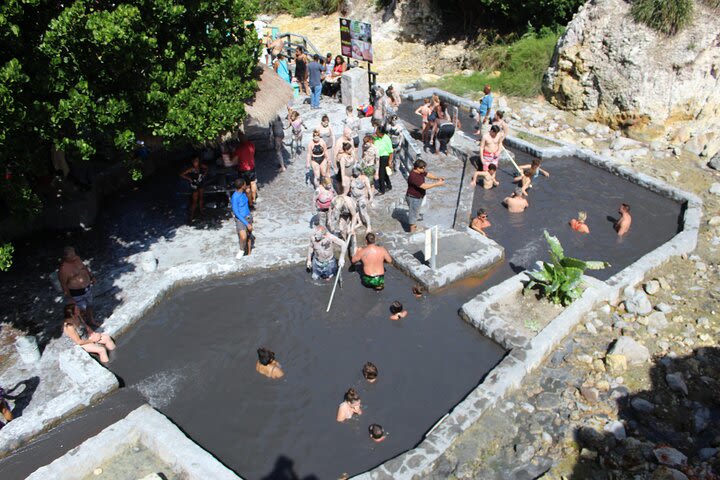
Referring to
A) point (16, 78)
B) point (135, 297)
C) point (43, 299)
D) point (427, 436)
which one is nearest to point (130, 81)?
point (16, 78)

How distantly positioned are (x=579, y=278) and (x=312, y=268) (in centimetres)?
457

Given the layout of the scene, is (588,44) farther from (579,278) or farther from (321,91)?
(579,278)

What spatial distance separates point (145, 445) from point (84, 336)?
2.54 metres

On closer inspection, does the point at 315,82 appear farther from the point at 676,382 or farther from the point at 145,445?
the point at 676,382

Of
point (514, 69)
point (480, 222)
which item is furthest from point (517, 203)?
point (514, 69)

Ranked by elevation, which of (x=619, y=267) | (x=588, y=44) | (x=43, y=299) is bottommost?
(x=43, y=299)

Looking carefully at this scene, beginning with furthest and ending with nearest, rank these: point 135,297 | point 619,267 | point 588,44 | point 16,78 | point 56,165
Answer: point 588,44 < point 56,165 < point 619,267 < point 135,297 < point 16,78

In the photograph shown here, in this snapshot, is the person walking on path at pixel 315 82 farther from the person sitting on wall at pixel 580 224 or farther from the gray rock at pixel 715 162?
the gray rock at pixel 715 162

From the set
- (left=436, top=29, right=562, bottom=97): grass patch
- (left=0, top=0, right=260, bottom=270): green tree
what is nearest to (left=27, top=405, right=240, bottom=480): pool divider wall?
(left=0, top=0, right=260, bottom=270): green tree

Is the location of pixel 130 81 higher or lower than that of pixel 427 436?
higher

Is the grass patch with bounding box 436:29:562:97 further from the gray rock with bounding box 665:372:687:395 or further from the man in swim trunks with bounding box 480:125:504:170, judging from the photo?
the gray rock with bounding box 665:372:687:395

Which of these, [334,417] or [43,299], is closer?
[334,417]

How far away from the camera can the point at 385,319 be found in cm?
931

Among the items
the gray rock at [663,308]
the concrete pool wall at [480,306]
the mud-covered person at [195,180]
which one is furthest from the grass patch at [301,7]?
the gray rock at [663,308]
